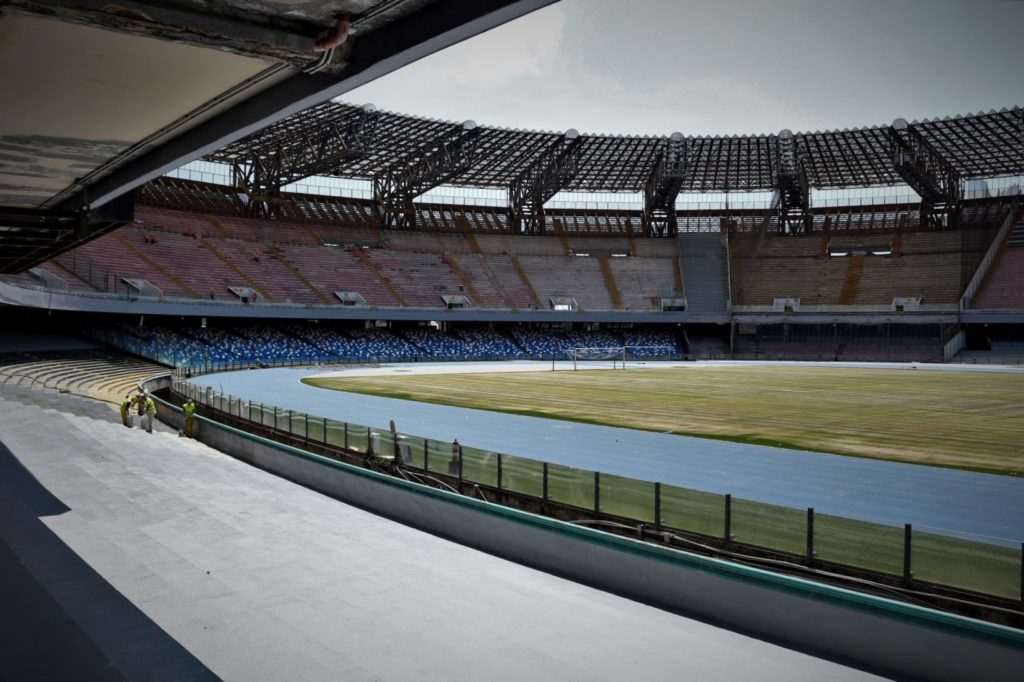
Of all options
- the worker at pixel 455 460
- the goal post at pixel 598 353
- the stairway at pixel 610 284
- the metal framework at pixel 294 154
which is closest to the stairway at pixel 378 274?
the metal framework at pixel 294 154

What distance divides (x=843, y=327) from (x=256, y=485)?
7441 cm

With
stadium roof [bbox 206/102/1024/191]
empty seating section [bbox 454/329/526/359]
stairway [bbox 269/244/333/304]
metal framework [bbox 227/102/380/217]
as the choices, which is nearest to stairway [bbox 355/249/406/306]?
stairway [bbox 269/244/333/304]

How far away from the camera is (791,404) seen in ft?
111

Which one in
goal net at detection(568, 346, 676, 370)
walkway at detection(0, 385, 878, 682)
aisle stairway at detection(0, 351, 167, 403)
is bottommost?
goal net at detection(568, 346, 676, 370)

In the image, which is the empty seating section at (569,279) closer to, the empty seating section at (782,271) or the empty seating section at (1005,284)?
the empty seating section at (782,271)

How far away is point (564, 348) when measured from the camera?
8088cm

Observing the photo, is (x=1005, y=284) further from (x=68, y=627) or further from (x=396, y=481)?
(x=68, y=627)

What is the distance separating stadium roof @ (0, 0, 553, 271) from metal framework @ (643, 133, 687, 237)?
69.7 m

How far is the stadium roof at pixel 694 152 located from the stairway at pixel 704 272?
6.43m

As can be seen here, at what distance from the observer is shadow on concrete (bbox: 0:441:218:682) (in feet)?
23.7

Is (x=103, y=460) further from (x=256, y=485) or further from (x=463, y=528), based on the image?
→ (x=463, y=528)

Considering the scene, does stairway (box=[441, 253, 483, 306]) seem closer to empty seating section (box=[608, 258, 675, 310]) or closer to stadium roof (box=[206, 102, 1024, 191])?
stadium roof (box=[206, 102, 1024, 191])

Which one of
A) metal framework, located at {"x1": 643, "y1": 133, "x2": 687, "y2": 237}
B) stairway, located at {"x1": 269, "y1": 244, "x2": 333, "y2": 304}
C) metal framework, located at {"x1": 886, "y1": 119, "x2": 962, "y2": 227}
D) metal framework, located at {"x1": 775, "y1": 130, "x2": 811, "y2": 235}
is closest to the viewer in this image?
metal framework, located at {"x1": 886, "y1": 119, "x2": 962, "y2": 227}

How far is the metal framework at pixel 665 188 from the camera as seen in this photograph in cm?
7619
